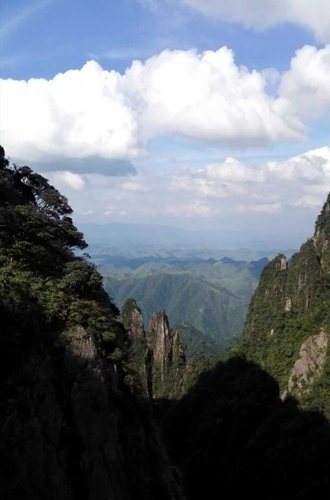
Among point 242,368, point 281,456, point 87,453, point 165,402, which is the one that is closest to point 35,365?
point 87,453

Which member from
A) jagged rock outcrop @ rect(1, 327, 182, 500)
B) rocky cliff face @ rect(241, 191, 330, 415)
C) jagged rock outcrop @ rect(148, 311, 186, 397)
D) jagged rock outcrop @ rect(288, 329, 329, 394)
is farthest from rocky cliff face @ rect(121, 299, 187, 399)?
jagged rock outcrop @ rect(1, 327, 182, 500)

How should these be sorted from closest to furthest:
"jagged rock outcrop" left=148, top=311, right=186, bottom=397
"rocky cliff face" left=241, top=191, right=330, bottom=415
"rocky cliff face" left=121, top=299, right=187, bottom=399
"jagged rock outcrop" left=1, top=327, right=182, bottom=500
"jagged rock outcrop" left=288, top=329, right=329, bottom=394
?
"jagged rock outcrop" left=1, top=327, right=182, bottom=500 → "jagged rock outcrop" left=288, top=329, right=329, bottom=394 → "rocky cliff face" left=241, top=191, right=330, bottom=415 → "rocky cliff face" left=121, top=299, right=187, bottom=399 → "jagged rock outcrop" left=148, top=311, right=186, bottom=397

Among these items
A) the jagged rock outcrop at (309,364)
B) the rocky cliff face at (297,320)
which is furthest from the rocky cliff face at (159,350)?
the jagged rock outcrop at (309,364)

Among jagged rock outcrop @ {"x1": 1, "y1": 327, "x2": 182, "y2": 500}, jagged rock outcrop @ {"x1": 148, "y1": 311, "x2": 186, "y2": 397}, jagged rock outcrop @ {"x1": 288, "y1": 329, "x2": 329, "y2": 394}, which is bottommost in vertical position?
jagged rock outcrop @ {"x1": 148, "y1": 311, "x2": 186, "y2": 397}

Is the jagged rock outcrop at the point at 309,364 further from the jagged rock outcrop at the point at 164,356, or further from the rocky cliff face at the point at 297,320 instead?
the jagged rock outcrop at the point at 164,356

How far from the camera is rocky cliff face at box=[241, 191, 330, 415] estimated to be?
182ft

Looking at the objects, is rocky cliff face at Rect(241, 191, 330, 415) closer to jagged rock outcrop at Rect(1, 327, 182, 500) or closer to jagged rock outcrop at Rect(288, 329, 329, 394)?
jagged rock outcrop at Rect(288, 329, 329, 394)

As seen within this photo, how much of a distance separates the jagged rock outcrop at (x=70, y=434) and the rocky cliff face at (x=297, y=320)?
3763cm

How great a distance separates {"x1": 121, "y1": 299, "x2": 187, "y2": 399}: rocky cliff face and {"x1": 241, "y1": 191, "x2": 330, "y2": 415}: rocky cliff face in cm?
1547

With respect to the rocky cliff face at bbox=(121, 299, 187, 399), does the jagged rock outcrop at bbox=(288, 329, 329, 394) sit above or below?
above

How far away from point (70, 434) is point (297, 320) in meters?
54.5

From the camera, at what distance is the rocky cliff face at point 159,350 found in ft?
281

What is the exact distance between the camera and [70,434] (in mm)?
16203

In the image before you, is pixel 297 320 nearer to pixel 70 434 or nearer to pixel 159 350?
pixel 159 350
